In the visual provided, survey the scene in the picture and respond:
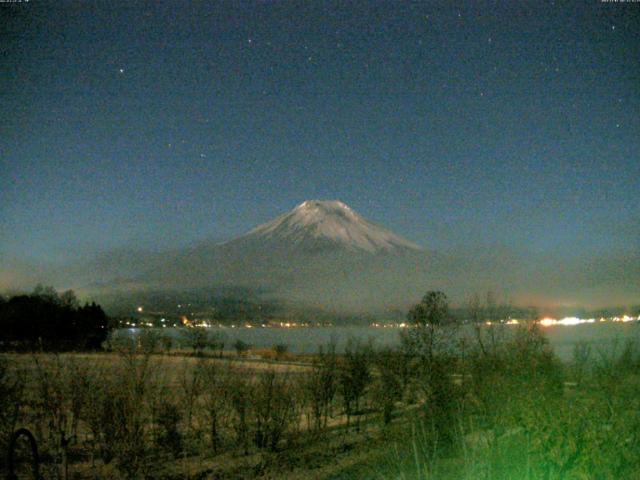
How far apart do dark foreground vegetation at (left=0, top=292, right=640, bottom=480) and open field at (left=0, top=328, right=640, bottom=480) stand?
1.0 inches

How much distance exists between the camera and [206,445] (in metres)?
13.7

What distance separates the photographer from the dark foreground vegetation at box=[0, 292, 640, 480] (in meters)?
5.72

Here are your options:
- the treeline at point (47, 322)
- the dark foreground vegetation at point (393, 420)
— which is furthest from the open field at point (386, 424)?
the treeline at point (47, 322)

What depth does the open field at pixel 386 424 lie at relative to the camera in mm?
5656

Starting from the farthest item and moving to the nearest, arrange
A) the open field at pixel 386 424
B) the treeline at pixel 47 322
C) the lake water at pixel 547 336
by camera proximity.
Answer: the treeline at pixel 47 322 → the lake water at pixel 547 336 → the open field at pixel 386 424

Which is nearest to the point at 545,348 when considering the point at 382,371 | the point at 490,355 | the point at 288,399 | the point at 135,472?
the point at 490,355

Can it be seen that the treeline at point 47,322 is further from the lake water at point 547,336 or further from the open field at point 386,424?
the open field at point 386,424

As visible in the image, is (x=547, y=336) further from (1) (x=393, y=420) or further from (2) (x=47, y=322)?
(2) (x=47, y=322)

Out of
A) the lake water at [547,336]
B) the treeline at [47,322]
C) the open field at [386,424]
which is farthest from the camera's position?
the treeline at [47,322]

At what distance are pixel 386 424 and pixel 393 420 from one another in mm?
1777

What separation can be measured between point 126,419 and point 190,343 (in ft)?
159

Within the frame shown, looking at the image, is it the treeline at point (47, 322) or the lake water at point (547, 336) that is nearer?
the lake water at point (547, 336)

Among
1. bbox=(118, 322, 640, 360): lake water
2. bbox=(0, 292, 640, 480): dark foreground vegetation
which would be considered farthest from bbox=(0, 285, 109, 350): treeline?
bbox=(0, 292, 640, 480): dark foreground vegetation

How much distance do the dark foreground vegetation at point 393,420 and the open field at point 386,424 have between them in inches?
1.0
